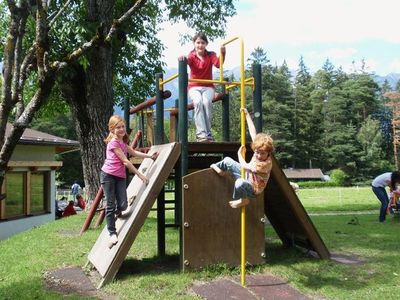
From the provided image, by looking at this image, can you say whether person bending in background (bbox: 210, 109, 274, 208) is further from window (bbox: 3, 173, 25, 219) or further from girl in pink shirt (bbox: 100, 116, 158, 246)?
window (bbox: 3, 173, 25, 219)

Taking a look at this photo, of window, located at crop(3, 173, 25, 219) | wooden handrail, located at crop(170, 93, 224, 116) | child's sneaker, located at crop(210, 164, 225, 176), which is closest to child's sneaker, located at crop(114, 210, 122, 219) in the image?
child's sneaker, located at crop(210, 164, 225, 176)

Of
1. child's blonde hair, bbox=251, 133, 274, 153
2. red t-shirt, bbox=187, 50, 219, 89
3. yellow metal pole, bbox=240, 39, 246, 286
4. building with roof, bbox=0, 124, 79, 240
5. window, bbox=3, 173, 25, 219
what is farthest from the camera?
window, bbox=3, 173, 25, 219

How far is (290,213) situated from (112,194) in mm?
2749

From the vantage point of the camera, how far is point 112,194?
7.08 metres

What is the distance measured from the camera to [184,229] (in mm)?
7078

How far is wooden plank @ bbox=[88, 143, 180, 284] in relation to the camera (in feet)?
21.9

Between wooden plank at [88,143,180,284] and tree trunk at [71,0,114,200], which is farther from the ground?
tree trunk at [71,0,114,200]

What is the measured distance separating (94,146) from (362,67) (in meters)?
96.2

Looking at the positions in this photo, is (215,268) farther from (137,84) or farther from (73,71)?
(137,84)

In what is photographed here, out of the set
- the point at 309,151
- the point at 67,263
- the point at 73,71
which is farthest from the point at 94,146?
the point at 309,151

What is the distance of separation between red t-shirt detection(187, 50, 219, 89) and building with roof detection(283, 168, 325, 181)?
231 feet

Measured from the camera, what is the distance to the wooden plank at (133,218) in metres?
6.69

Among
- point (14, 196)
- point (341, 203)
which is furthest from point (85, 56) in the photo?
point (341, 203)

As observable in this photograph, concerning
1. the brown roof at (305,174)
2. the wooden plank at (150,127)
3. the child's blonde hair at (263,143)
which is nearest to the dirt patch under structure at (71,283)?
the child's blonde hair at (263,143)
